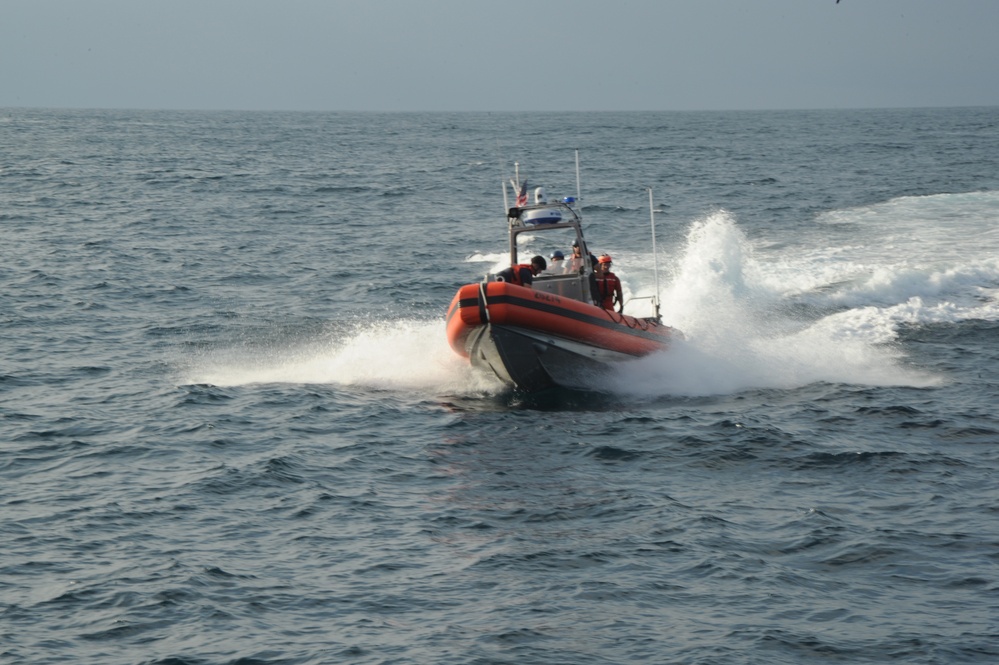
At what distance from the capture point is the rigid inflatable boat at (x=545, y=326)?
1472cm

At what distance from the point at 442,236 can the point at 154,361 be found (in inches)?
Result: 608

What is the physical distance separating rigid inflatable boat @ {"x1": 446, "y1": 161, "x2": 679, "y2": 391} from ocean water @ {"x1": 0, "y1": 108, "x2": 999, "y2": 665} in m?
0.38

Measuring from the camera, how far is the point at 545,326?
48.9 feet

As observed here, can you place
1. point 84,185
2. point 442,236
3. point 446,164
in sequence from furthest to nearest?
1. point 446,164
2. point 84,185
3. point 442,236

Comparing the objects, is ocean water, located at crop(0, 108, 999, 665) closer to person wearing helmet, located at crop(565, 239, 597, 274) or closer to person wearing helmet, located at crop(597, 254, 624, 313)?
person wearing helmet, located at crop(597, 254, 624, 313)

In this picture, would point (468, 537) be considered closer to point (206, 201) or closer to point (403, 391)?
point (403, 391)

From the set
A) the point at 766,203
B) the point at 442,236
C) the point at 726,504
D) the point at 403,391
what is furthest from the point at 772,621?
the point at 766,203

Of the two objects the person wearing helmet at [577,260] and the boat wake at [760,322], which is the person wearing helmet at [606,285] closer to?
the person wearing helmet at [577,260]

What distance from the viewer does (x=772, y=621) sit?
29.2 feet

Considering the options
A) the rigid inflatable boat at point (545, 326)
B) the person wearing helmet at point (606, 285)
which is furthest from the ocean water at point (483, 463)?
the person wearing helmet at point (606, 285)

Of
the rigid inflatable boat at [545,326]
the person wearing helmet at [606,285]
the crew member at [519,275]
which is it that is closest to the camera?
the rigid inflatable boat at [545,326]

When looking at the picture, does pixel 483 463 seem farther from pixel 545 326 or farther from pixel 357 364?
pixel 357 364

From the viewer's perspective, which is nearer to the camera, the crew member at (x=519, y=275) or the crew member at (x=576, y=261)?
the crew member at (x=519, y=275)

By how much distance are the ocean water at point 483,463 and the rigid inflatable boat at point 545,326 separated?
377mm
